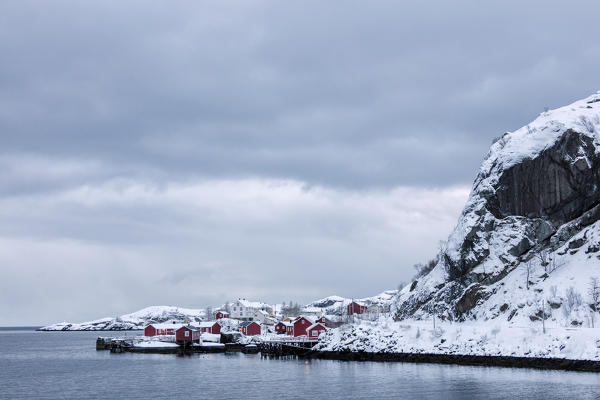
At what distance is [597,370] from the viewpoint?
224 feet

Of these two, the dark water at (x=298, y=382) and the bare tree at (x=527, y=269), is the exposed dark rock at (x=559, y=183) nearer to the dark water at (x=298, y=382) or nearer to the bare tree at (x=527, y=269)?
the bare tree at (x=527, y=269)

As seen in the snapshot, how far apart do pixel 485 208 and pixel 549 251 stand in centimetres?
1488

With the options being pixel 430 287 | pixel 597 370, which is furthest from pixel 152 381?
pixel 430 287

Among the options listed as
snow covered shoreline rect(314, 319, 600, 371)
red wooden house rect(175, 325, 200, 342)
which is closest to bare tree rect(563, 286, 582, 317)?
snow covered shoreline rect(314, 319, 600, 371)

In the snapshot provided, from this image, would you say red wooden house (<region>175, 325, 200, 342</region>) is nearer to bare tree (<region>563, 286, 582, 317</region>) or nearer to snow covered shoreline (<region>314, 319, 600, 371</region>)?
snow covered shoreline (<region>314, 319, 600, 371</region>)

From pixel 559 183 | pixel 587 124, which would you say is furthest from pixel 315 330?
pixel 587 124

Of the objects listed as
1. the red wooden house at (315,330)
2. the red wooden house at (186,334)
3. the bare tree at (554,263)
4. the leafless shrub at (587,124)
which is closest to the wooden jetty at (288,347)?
the red wooden house at (315,330)

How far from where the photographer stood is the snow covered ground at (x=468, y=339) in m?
74.6

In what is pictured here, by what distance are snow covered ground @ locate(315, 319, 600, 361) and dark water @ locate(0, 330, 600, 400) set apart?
543 cm

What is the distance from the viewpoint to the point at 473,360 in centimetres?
8281

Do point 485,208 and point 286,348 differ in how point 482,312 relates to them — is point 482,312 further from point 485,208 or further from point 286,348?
point 286,348

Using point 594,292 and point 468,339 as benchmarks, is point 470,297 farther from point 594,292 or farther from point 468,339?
point 594,292

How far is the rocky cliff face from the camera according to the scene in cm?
10294

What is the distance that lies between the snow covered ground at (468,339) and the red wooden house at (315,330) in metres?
6.80
